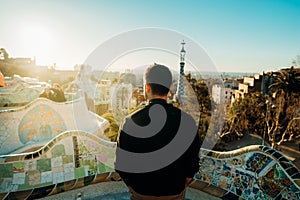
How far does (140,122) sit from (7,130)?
5.37 m

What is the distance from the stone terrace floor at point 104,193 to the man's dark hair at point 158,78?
1.90m

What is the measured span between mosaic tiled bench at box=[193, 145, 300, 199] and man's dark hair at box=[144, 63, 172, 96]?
5.07 feet

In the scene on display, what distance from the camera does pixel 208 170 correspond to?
2.80 meters

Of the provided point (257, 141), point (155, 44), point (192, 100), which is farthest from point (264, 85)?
point (155, 44)

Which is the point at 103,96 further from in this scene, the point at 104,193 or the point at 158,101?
the point at 158,101

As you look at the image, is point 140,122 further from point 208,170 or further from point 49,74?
point 49,74

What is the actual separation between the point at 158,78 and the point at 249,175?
178 centimetres

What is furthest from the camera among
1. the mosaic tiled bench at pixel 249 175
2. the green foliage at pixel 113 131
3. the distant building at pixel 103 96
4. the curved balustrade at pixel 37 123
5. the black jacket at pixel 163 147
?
the distant building at pixel 103 96

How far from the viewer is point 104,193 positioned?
283cm

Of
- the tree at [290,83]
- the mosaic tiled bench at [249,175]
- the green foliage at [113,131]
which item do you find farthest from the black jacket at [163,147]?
the tree at [290,83]

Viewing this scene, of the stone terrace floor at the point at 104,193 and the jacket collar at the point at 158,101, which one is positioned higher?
the jacket collar at the point at 158,101

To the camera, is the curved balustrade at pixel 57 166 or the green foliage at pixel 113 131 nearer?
the curved balustrade at pixel 57 166

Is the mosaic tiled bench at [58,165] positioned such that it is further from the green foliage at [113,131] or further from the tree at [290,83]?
the tree at [290,83]

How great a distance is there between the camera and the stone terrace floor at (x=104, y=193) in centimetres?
270
